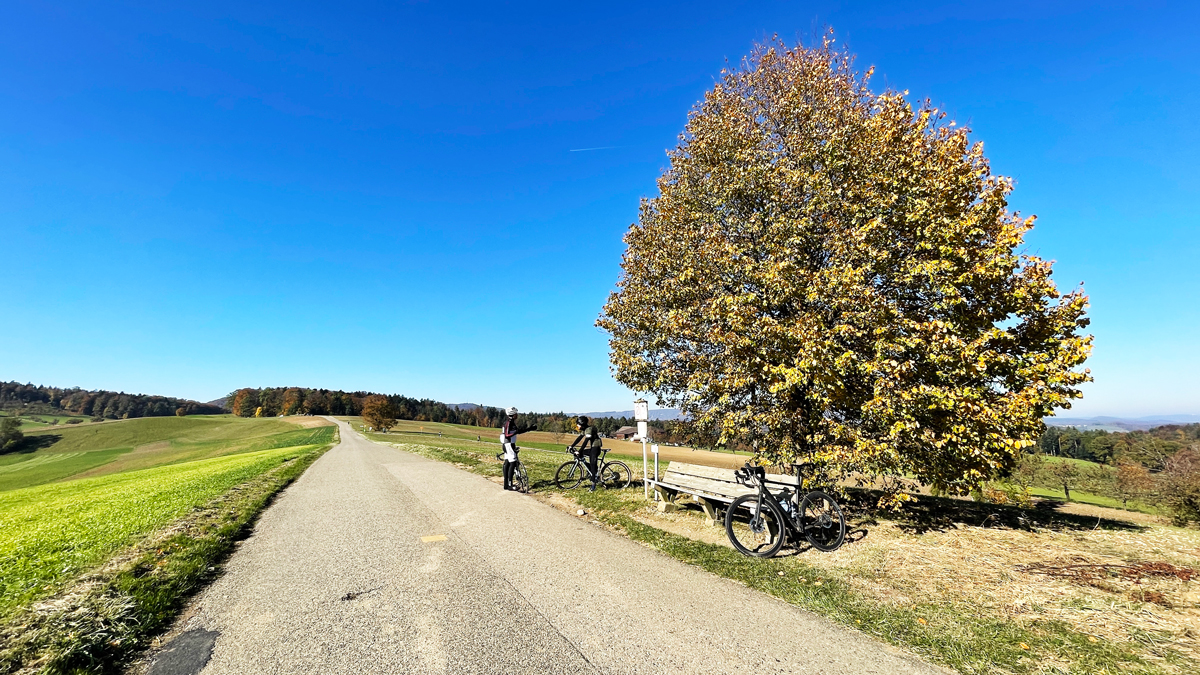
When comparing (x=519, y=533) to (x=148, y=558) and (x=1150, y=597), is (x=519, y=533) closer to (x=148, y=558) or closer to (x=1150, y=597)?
(x=148, y=558)

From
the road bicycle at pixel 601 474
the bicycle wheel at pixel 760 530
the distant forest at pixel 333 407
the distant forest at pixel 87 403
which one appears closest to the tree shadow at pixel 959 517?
the bicycle wheel at pixel 760 530

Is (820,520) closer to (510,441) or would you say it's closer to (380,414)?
(510,441)

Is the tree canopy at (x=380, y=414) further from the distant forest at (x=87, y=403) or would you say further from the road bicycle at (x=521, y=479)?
the distant forest at (x=87, y=403)

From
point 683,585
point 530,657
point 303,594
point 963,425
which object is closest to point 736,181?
point 963,425

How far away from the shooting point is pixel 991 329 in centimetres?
689

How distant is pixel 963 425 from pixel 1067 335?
272cm

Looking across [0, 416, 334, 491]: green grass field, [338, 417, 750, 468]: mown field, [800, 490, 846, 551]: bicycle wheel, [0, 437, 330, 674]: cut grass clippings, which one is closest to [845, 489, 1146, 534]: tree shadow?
[800, 490, 846, 551]: bicycle wheel

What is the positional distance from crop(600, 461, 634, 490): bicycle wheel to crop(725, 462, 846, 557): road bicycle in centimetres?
534

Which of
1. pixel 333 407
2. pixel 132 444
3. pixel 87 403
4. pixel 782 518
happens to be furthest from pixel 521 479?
pixel 87 403

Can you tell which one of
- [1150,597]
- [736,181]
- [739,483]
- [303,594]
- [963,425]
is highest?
[736,181]

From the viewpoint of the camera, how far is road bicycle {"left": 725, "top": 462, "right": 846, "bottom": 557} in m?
6.76

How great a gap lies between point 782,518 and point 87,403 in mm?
228466

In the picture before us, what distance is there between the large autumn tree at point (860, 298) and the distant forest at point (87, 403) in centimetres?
18929

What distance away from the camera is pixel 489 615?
4.61 metres
